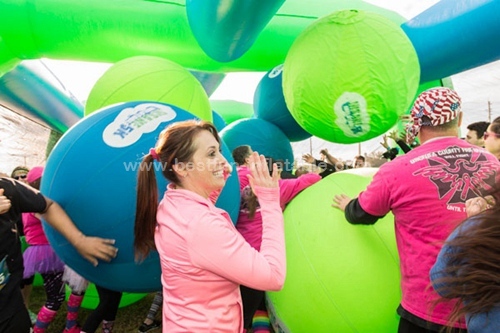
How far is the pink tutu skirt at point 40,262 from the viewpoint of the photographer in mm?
3090

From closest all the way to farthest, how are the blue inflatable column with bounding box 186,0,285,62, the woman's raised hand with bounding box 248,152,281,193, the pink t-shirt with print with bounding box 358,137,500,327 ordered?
the woman's raised hand with bounding box 248,152,281,193 < the pink t-shirt with print with bounding box 358,137,500,327 < the blue inflatable column with bounding box 186,0,285,62

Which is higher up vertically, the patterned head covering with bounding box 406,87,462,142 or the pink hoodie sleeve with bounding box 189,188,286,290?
the patterned head covering with bounding box 406,87,462,142

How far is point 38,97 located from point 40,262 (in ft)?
9.62

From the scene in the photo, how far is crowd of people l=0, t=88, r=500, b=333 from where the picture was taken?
37.6 inches

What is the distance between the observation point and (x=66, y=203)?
1.95m

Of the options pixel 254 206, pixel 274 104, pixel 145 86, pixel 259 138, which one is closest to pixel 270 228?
pixel 254 206

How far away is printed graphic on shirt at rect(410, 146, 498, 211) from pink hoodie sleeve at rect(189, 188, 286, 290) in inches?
33.5

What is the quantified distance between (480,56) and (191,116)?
248 centimetres

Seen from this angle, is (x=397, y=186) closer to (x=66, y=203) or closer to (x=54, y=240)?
(x=66, y=203)

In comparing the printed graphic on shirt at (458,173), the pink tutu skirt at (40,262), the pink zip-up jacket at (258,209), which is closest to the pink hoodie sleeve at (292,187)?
the pink zip-up jacket at (258,209)

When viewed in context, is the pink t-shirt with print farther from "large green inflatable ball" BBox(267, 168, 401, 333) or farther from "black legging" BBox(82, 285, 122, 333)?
"black legging" BBox(82, 285, 122, 333)

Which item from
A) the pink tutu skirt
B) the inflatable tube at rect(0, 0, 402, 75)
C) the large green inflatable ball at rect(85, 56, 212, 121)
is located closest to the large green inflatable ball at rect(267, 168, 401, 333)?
the large green inflatable ball at rect(85, 56, 212, 121)

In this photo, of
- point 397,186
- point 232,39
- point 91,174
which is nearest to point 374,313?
point 397,186

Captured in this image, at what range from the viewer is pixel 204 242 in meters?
1.19
